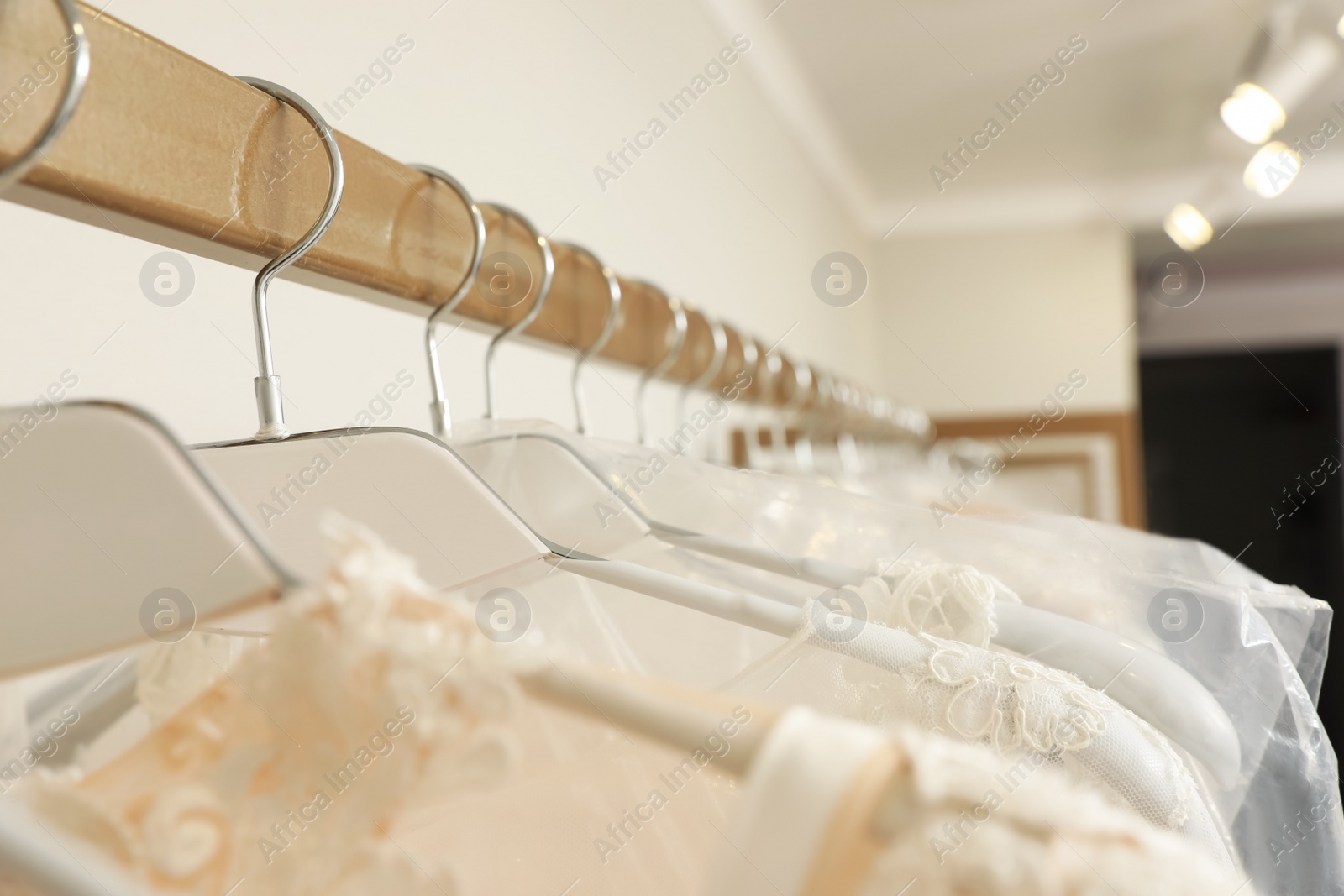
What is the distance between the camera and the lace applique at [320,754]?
199mm

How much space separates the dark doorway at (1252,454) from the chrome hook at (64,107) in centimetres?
431

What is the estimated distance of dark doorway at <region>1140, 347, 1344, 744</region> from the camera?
3838mm

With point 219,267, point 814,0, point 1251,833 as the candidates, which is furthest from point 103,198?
point 814,0

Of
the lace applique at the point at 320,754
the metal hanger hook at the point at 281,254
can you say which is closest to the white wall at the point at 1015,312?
the metal hanger hook at the point at 281,254

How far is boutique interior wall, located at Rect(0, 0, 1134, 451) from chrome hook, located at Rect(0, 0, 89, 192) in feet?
0.06

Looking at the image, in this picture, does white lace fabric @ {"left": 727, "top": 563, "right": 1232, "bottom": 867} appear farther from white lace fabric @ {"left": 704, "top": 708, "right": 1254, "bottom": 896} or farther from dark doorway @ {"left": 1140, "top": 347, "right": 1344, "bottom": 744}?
dark doorway @ {"left": 1140, "top": 347, "right": 1344, "bottom": 744}

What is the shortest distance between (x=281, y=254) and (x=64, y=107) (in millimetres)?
101

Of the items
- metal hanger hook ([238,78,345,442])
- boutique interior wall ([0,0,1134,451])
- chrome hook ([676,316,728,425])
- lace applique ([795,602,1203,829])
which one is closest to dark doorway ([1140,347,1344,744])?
boutique interior wall ([0,0,1134,451])

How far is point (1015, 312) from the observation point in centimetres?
297

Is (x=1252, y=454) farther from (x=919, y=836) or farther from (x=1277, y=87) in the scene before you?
(x=919, y=836)

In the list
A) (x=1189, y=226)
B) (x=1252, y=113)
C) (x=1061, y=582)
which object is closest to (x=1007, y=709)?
(x=1061, y=582)

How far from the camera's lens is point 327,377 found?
A: 64cm

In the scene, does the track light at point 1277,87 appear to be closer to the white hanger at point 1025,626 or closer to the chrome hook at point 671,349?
the chrome hook at point 671,349

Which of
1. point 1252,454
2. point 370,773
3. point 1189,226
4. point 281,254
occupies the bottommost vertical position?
point 370,773
